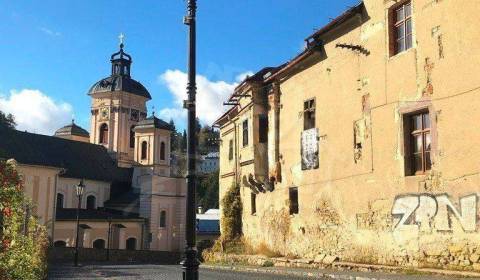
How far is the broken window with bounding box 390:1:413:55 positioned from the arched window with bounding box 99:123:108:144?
194 feet

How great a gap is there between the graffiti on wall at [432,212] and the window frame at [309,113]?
6.94 metres

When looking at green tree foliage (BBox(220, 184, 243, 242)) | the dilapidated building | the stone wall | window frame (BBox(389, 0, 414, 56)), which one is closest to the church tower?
the stone wall

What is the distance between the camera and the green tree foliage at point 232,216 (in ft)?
104

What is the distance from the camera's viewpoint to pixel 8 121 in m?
74.4

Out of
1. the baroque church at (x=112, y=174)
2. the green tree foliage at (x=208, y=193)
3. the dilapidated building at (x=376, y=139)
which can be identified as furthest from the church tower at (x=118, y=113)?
the dilapidated building at (x=376, y=139)

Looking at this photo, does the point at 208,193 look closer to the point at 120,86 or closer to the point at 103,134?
the point at 103,134

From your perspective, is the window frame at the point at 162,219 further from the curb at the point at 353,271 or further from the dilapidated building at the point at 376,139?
the curb at the point at 353,271

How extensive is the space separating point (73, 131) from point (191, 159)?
72.6 metres

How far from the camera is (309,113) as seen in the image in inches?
943

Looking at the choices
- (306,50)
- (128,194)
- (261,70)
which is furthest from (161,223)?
(306,50)

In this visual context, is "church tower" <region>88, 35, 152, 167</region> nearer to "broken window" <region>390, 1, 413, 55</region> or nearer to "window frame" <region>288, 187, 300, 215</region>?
"window frame" <region>288, 187, 300, 215</region>

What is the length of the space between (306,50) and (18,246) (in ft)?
57.0

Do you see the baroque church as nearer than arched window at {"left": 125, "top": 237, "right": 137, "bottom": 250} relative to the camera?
Yes

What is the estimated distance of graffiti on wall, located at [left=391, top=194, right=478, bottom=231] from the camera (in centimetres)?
1470
